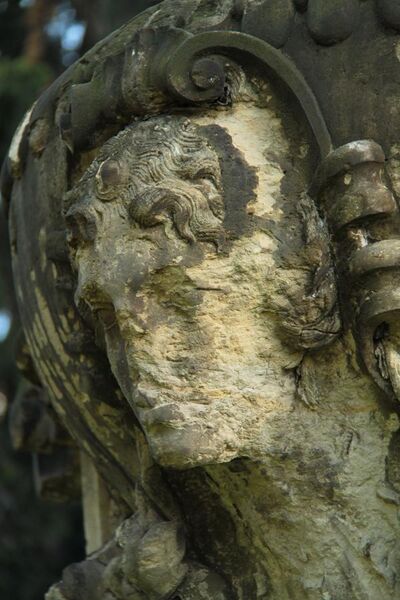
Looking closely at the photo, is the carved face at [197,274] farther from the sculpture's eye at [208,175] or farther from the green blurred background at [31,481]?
the green blurred background at [31,481]

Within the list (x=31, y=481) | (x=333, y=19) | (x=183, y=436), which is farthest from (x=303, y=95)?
(x=31, y=481)

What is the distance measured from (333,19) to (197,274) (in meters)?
0.41

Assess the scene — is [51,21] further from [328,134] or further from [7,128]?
[328,134]

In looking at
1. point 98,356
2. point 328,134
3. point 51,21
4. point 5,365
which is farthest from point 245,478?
point 51,21

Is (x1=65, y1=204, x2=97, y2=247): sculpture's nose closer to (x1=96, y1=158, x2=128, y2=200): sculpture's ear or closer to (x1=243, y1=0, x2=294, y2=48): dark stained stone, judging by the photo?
(x1=96, y1=158, x2=128, y2=200): sculpture's ear

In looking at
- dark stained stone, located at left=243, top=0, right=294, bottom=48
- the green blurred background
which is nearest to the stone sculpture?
dark stained stone, located at left=243, top=0, right=294, bottom=48

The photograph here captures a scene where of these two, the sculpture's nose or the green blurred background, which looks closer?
the sculpture's nose

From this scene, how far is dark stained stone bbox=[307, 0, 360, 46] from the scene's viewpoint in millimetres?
2127

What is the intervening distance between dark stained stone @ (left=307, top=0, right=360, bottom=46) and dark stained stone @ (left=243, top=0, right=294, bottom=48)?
41mm

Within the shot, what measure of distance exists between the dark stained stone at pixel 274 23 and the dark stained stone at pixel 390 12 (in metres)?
0.13

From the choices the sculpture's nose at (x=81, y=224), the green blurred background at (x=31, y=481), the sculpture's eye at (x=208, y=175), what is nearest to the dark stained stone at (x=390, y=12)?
the sculpture's eye at (x=208, y=175)

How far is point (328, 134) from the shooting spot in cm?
211

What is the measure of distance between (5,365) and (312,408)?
3.74m

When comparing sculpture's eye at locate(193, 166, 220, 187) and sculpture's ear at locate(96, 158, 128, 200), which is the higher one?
sculpture's ear at locate(96, 158, 128, 200)
